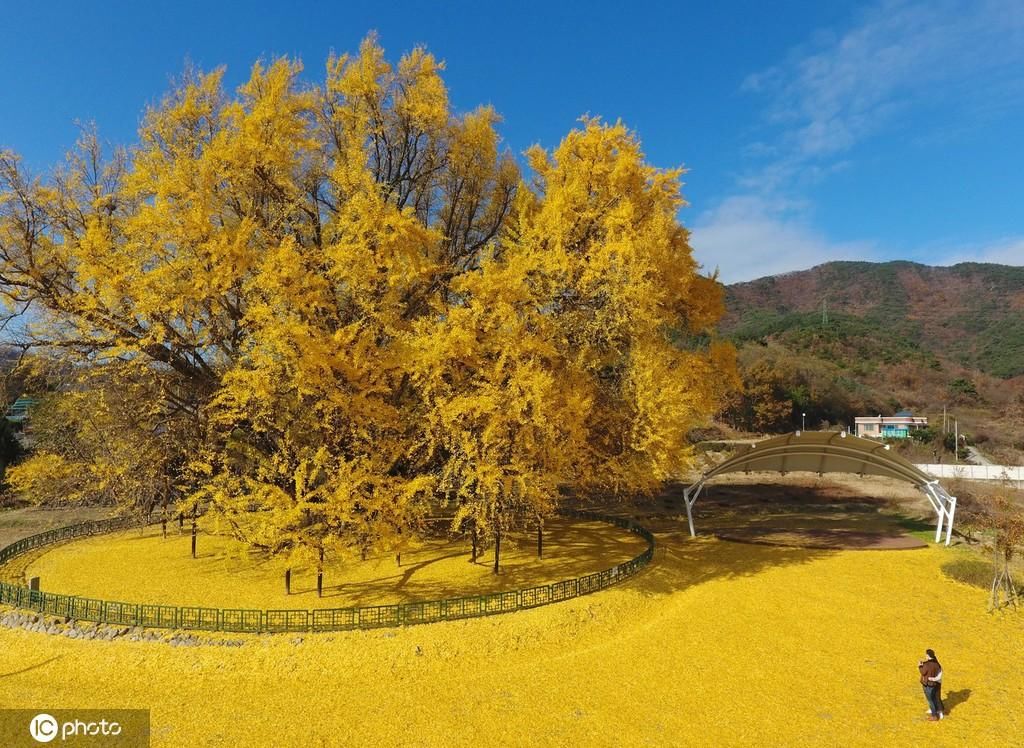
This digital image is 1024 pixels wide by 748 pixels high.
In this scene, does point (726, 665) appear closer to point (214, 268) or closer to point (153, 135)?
point (214, 268)

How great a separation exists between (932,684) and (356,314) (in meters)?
16.0

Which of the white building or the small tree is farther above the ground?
the white building

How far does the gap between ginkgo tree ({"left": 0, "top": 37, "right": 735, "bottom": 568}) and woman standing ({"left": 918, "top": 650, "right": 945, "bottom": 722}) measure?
894cm

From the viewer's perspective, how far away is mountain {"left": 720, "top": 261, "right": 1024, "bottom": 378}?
94250 millimetres

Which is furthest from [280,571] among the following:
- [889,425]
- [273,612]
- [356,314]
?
[889,425]

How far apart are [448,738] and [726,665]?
6.29 m

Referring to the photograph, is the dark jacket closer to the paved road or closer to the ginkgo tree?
the ginkgo tree

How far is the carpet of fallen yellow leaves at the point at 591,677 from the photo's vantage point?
33.6 feet

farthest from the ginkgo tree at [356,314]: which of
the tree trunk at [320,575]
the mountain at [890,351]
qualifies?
the mountain at [890,351]

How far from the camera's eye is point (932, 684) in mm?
10289

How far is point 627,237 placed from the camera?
19281 mm

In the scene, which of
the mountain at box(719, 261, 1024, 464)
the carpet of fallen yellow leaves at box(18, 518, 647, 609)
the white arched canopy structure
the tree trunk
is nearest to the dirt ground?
the carpet of fallen yellow leaves at box(18, 518, 647, 609)

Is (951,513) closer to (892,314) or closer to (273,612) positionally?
(273,612)

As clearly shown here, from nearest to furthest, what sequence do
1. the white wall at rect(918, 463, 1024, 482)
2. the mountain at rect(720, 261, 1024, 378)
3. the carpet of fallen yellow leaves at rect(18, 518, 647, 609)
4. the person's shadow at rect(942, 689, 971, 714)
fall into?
1. the person's shadow at rect(942, 689, 971, 714)
2. the carpet of fallen yellow leaves at rect(18, 518, 647, 609)
3. the white wall at rect(918, 463, 1024, 482)
4. the mountain at rect(720, 261, 1024, 378)
